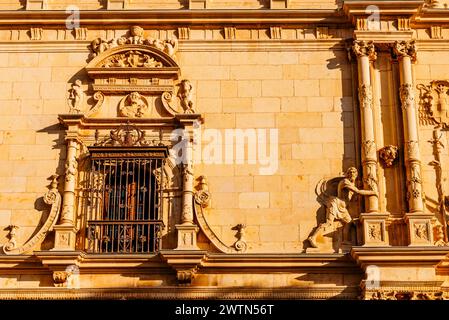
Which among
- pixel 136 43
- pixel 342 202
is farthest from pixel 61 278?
pixel 342 202

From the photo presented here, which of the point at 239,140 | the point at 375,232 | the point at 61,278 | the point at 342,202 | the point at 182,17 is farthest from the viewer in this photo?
the point at 182,17

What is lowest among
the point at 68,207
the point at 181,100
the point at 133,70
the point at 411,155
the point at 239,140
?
the point at 68,207

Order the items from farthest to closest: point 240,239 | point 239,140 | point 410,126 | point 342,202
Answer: point 239,140 < point 410,126 < point 342,202 < point 240,239

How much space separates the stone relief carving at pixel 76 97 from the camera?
15.4m

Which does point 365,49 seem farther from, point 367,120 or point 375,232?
point 375,232

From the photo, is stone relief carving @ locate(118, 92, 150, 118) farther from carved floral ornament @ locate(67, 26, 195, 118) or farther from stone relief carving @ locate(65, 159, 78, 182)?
stone relief carving @ locate(65, 159, 78, 182)

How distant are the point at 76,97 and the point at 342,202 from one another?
4.65m

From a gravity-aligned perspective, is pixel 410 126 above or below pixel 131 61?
below

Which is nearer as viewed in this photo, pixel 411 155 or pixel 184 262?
pixel 184 262

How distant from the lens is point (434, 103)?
50.5 feet

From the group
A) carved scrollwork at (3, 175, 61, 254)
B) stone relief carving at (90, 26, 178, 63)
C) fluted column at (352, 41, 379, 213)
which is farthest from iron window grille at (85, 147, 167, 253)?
fluted column at (352, 41, 379, 213)

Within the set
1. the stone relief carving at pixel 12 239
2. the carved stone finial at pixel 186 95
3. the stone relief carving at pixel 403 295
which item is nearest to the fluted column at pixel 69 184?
the stone relief carving at pixel 12 239

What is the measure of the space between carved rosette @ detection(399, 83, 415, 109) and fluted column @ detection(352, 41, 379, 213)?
494mm

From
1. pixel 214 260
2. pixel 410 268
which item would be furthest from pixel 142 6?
pixel 410 268
